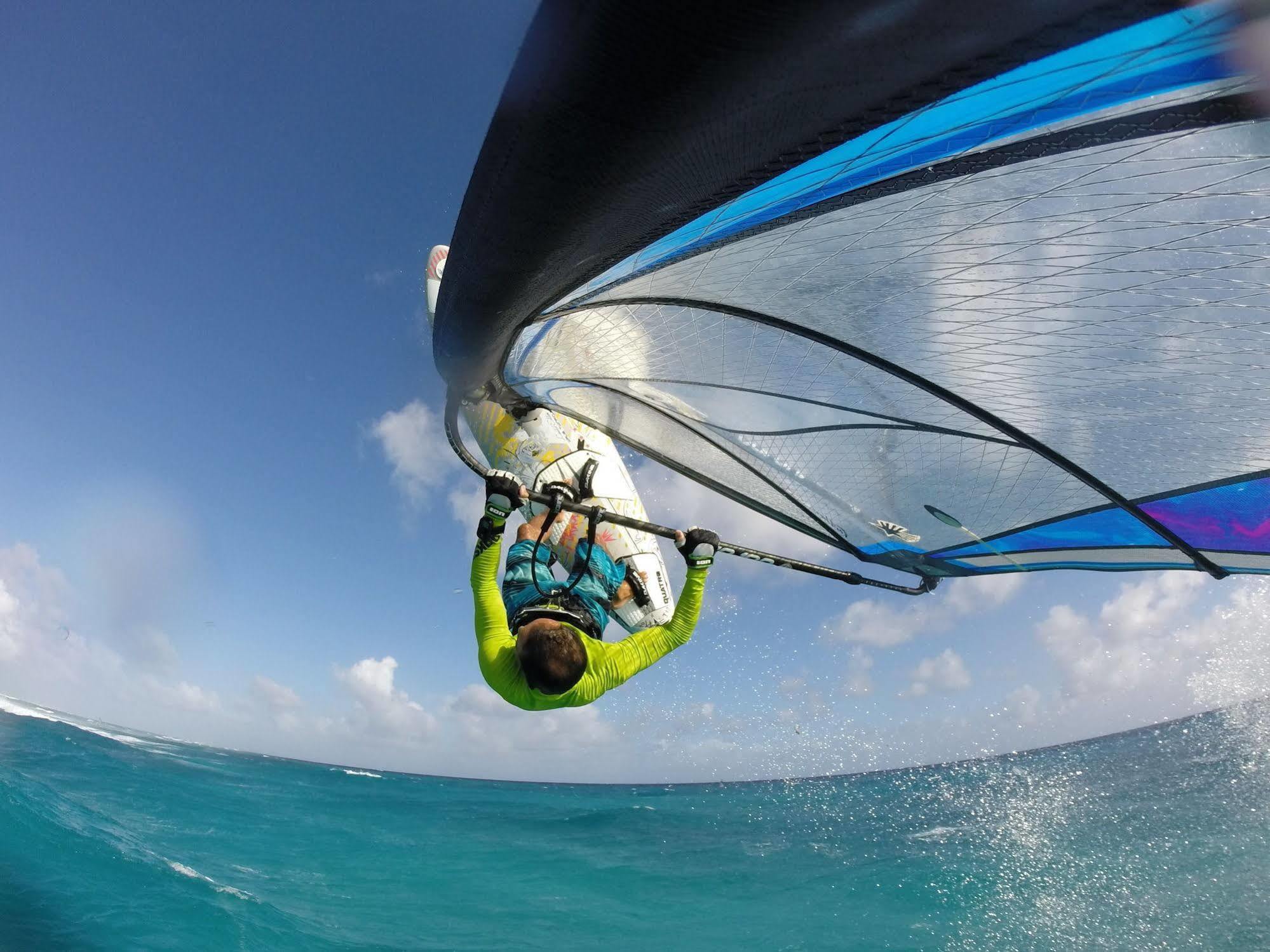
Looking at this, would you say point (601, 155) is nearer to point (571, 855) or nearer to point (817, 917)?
point (817, 917)

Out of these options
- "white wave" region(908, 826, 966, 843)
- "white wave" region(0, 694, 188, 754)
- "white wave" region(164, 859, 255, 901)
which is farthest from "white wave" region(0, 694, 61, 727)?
"white wave" region(908, 826, 966, 843)

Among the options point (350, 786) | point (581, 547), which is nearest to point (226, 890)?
point (581, 547)

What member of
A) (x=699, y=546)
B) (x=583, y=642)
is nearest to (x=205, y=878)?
(x=583, y=642)

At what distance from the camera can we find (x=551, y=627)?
320 centimetres

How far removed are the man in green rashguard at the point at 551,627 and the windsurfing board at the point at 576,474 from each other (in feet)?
0.96

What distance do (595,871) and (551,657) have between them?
69.3 ft

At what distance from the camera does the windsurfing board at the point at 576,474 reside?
436 centimetres

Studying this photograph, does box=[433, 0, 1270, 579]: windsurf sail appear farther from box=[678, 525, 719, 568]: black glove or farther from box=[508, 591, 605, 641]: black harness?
box=[508, 591, 605, 641]: black harness

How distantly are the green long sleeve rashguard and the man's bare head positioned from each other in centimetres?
13

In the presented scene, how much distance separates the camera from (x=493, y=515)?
10.9ft

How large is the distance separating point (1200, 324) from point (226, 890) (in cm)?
1820

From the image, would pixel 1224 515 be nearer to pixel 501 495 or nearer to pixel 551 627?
pixel 551 627

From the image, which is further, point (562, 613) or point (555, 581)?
point (555, 581)

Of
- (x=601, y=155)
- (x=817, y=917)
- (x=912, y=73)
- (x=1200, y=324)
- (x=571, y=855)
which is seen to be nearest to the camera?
(x=912, y=73)
